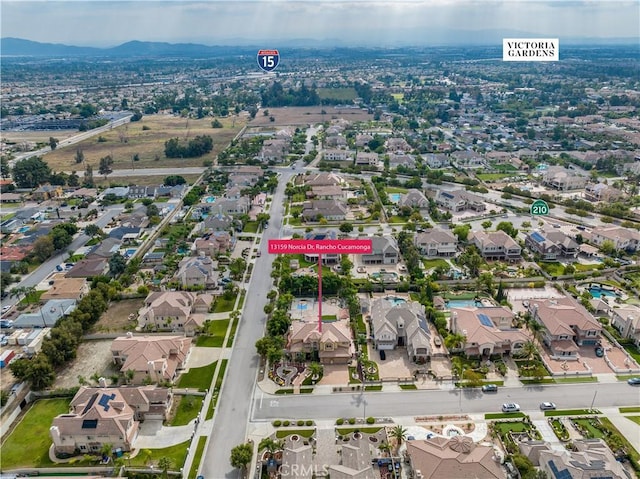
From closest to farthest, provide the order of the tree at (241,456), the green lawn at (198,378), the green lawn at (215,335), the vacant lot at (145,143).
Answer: the tree at (241,456) < the green lawn at (198,378) < the green lawn at (215,335) < the vacant lot at (145,143)

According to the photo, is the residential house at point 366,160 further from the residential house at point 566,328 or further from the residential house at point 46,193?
the residential house at point 566,328

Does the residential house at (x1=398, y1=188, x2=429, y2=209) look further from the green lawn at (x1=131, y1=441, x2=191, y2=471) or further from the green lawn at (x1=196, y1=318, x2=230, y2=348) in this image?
the green lawn at (x1=131, y1=441, x2=191, y2=471)

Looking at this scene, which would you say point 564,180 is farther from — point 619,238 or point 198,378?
point 198,378

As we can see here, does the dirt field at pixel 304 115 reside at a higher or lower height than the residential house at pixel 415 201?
higher

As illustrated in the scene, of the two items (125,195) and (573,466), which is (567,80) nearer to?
(125,195)

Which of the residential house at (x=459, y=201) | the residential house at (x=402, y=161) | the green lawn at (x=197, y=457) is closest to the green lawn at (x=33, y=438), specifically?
the green lawn at (x=197, y=457)

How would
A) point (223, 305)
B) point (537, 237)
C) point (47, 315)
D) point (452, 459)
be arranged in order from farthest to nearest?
point (537, 237) < point (223, 305) < point (47, 315) < point (452, 459)

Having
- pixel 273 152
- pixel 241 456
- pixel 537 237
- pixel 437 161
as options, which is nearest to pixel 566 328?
pixel 537 237
